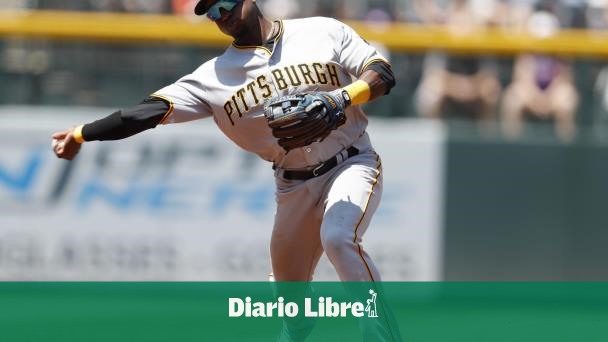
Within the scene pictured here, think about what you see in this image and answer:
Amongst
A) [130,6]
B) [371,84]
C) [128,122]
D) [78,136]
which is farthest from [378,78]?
[130,6]

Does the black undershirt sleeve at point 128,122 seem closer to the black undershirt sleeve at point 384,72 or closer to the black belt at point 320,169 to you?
the black belt at point 320,169

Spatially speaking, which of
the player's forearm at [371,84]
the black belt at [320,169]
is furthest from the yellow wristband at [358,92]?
the black belt at [320,169]

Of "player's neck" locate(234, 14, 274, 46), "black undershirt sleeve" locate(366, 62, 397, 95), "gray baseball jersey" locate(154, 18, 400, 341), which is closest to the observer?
"black undershirt sleeve" locate(366, 62, 397, 95)

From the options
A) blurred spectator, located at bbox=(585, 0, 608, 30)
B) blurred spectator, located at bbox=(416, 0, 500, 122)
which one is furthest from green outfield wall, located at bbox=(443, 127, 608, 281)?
blurred spectator, located at bbox=(585, 0, 608, 30)

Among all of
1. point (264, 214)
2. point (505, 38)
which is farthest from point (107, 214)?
point (505, 38)

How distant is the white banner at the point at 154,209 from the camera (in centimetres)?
988

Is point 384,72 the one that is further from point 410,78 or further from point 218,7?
point 410,78

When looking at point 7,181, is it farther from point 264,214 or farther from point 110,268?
point 264,214

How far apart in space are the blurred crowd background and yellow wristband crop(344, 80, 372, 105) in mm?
4610

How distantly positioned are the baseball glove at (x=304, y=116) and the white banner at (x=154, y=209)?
440 centimetres

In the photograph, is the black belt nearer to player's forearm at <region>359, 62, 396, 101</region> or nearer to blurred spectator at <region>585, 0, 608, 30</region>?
player's forearm at <region>359, 62, 396, 101</region>

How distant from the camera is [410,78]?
1042 centimetres

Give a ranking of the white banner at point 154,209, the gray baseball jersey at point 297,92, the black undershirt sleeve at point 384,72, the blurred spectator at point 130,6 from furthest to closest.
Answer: the blurred spectator at point 130,6 < the white banner at point 154,209 < the gray baseball jersey at point 297,92 < the black undershirt sleeve at point 384,72

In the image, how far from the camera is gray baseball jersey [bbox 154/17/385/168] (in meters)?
5.88
